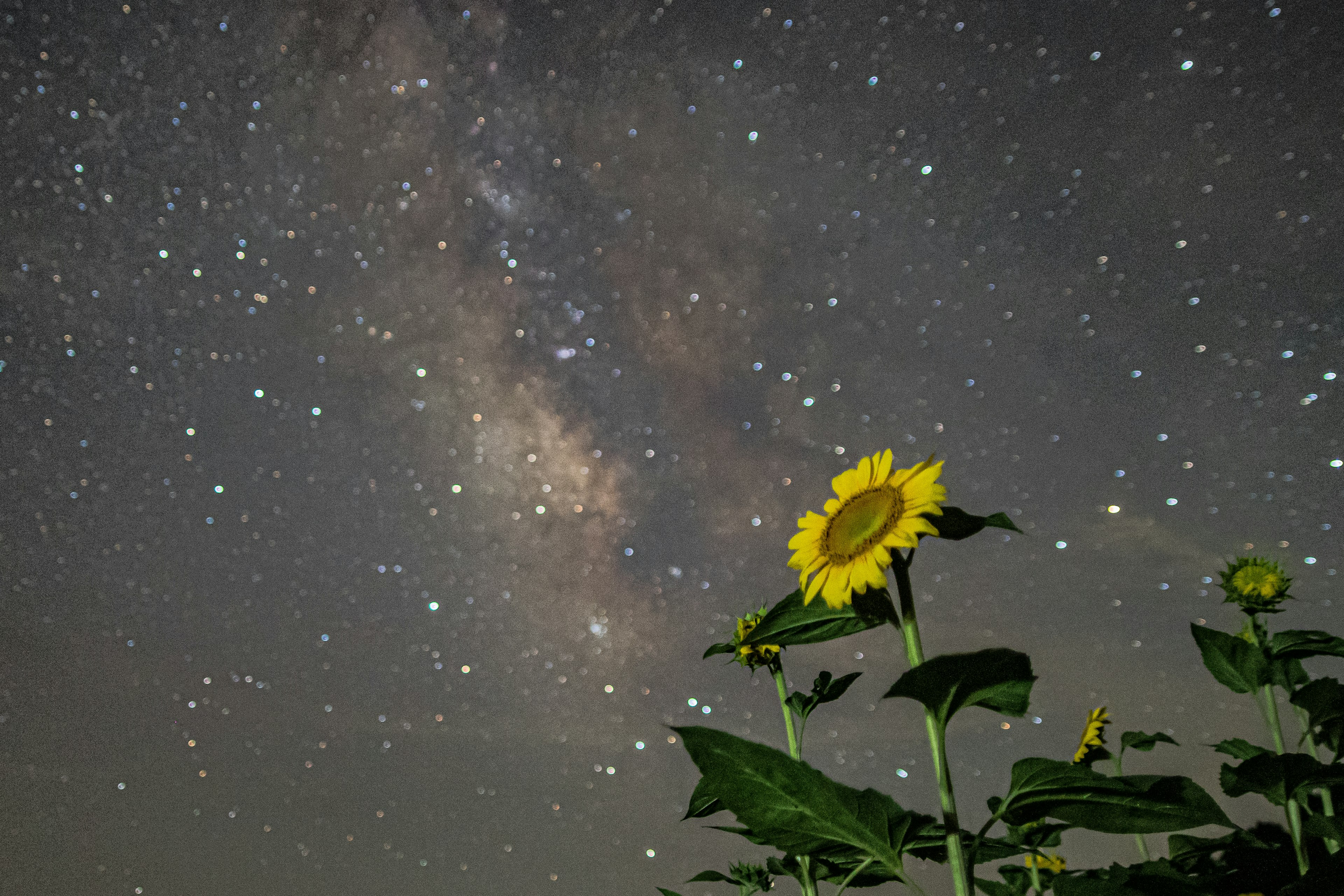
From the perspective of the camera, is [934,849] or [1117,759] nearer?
[934,849]

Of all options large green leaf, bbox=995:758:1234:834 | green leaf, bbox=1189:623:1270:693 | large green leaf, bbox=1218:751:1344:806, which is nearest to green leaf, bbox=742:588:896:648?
large green leaf, bbox=995:758:1234:834

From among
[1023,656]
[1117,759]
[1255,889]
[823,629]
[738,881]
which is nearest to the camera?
[1023,656]

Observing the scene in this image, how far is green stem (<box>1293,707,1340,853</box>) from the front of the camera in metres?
1.02

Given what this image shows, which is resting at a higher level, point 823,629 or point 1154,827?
point 823,629

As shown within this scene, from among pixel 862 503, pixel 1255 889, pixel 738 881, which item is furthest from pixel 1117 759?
pixel 862 503

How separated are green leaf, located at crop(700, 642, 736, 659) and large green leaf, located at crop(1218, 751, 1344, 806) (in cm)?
62

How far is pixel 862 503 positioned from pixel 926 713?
221mm

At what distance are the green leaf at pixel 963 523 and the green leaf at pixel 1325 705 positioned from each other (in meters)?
0.73

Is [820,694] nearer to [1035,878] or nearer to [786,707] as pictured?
[786,707]

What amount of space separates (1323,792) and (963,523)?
874 mm

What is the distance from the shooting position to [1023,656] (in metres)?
0.51

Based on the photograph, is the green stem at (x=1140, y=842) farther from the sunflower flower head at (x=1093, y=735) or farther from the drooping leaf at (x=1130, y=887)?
the drooping leaf at (x=1130, y=887)

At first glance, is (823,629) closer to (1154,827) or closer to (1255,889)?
(1154,827)

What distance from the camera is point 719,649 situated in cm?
105
